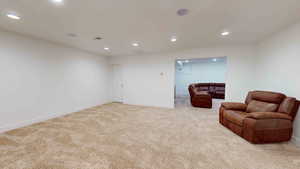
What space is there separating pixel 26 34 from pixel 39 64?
31.8 inches

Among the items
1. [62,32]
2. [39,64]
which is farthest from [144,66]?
[39,64]

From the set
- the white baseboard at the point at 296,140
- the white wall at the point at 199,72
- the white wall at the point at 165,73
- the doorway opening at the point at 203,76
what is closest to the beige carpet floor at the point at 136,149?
the white baseboard at the point at 296,140

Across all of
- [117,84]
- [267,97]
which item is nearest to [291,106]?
[267,97]

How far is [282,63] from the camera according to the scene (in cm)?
283

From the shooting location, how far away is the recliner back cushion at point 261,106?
2627 millimetres

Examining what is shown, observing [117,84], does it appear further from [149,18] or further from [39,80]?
[149,18]

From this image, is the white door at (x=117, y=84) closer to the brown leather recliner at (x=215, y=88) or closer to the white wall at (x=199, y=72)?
the white wall at (x=199, y=72)

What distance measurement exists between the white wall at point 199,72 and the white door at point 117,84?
4083mm

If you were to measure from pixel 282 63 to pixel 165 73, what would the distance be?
347 centimetres

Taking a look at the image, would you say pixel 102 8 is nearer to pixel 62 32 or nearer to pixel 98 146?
pixel 62 32

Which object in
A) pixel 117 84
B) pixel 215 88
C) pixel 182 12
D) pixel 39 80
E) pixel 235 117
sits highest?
pixel 182 12

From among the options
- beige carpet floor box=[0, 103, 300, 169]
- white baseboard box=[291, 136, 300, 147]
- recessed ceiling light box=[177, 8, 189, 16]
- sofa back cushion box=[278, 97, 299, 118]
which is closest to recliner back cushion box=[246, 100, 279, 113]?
sofa back cushion box=[278, 97, 299, 118]

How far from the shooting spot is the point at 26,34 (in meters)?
3.12

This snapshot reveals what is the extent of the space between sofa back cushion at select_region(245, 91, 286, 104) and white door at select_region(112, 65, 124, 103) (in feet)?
17.2
